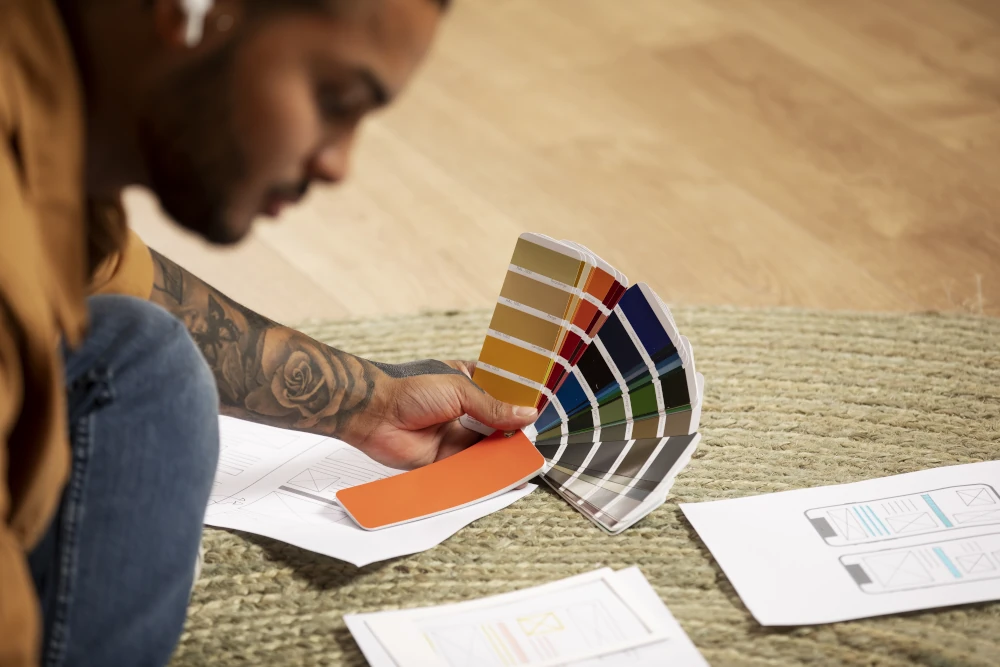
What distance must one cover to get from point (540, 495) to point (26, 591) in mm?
599

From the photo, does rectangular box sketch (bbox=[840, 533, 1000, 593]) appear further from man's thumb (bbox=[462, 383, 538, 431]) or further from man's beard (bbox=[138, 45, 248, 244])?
man's beard (bbox=[138, 45, 248, 244])

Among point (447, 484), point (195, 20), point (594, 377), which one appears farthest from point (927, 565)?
point (195, 20)

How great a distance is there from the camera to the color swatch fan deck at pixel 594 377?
1.08 m

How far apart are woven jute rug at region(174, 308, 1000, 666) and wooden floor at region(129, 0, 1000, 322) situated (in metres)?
0.14

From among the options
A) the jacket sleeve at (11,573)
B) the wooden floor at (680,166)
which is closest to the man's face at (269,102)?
the jacket sleeve at (11,573)

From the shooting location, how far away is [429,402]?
1.12 metres

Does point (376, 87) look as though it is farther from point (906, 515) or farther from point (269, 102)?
point (906, 515)

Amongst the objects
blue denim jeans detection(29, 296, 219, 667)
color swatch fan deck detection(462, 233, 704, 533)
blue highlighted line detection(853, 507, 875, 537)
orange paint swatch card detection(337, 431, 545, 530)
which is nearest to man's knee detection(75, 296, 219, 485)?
blue denim jeans detection(29, 296, 219, 667)

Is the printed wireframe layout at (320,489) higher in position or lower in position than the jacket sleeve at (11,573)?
lower

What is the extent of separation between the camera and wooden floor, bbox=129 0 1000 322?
1630mm

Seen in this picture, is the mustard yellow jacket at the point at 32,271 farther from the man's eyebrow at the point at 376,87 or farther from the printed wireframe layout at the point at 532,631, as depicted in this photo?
the printed wireframe layout at the point at 532,631

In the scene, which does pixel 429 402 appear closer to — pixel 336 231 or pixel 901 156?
pixel 336 231

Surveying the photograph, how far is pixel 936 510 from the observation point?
3.63 ft

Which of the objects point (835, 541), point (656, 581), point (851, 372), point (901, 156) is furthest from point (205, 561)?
point (901, 156)
